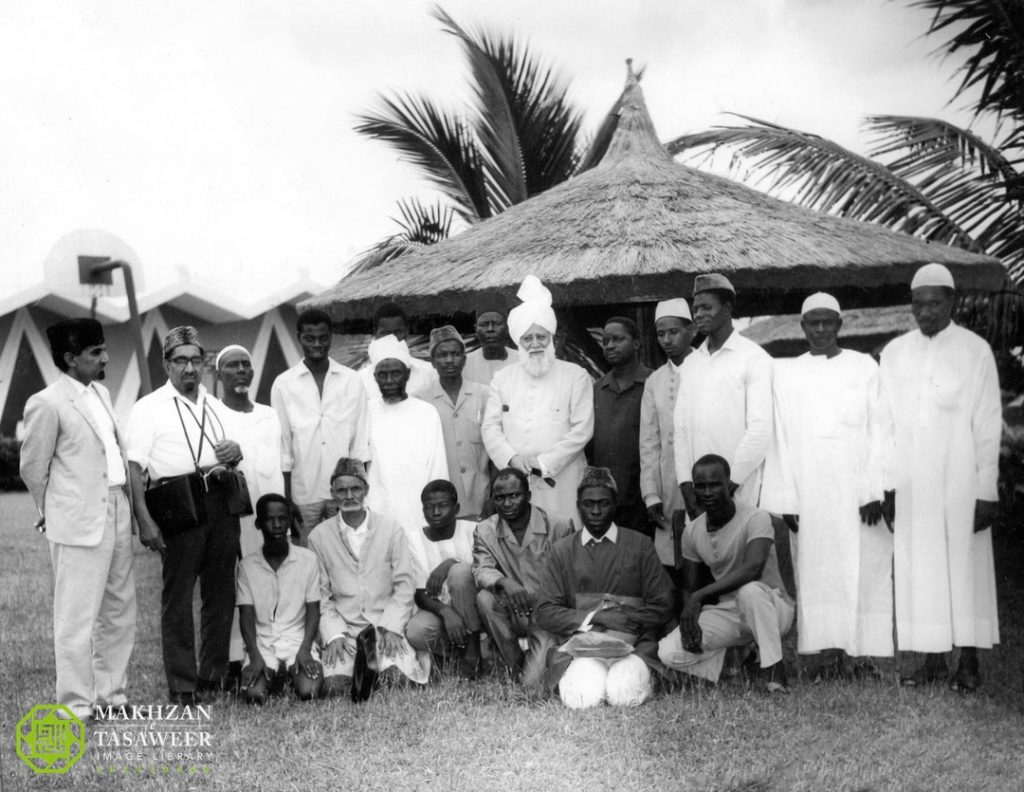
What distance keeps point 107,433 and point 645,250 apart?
3.49 m

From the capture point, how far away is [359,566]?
5695 millimetres

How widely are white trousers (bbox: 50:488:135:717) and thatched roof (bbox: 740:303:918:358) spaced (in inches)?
523

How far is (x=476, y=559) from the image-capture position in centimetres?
571

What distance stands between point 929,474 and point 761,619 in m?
1.06

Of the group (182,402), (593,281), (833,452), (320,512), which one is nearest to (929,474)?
(833,452)

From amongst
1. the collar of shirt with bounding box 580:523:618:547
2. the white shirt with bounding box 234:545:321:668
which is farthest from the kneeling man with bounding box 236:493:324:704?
the collar of shirt with bounding box 580:523:618:547

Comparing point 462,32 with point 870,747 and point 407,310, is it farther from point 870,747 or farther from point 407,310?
point 870,747

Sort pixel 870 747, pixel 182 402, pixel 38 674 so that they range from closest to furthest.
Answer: pixel 870 747 < pixel 182 402 < pixel 38 674

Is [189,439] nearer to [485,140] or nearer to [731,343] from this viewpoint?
[731,343]

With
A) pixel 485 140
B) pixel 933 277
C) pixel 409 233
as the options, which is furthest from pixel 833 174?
pixel 409 233

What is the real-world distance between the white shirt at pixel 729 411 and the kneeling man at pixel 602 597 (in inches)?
24.4

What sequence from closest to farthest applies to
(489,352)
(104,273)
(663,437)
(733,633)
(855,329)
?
(733,633) → (663,437) → (489,352) → (104,273) → (855,329)

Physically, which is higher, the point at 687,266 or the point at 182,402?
the point at 687,266

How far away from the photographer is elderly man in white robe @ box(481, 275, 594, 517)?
6117 millimetres
